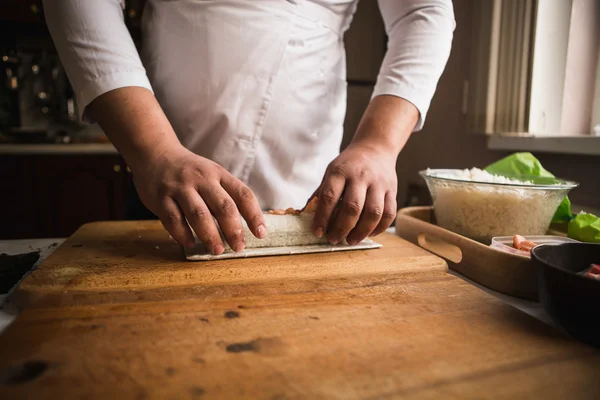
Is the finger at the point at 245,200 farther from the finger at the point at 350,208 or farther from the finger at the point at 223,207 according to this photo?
the finger at the point at 350,208

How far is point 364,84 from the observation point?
7.66ft

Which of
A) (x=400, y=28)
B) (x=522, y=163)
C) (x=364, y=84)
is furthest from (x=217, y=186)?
(x=364, y=84)

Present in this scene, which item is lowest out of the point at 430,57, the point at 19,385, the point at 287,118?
the point at 19,385

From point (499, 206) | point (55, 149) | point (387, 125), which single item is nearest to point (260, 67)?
point (387, 125)

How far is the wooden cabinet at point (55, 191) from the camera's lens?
199cm

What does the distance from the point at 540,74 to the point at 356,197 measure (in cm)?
97

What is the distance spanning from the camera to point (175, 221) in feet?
1.82

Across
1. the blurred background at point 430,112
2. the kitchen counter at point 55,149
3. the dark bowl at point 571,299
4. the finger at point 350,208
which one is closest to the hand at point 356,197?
the finger at point 350,208

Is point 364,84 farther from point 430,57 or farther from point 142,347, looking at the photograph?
point 142,347

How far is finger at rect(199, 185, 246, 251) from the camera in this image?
0.54m

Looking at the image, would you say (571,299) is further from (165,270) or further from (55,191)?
(55,191)

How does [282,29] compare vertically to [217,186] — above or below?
above

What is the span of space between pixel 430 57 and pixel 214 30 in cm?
41

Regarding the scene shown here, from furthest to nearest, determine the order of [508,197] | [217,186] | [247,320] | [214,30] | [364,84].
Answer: [364,84], [214,30], [508,197], [217,186], [247,320]
